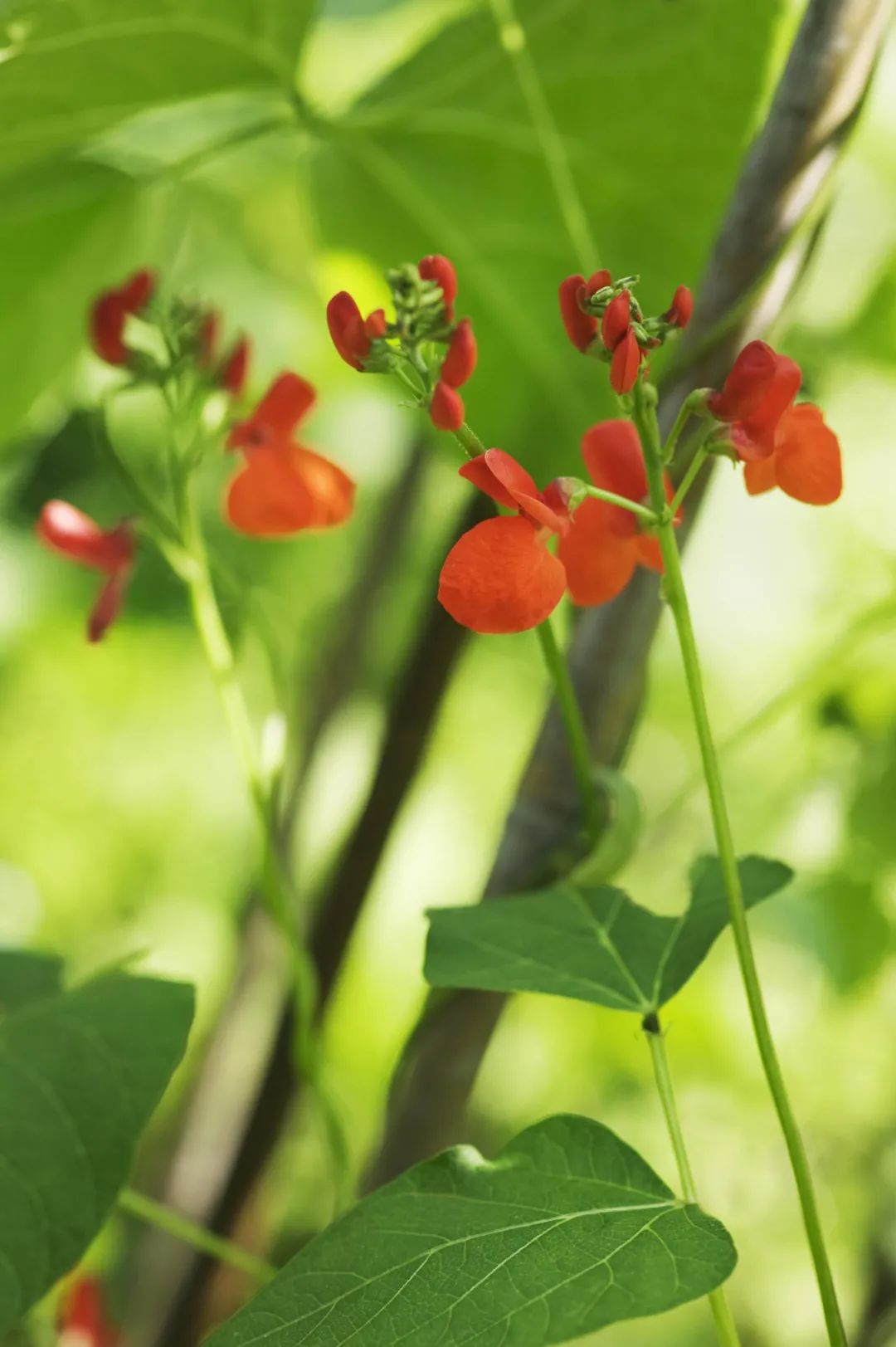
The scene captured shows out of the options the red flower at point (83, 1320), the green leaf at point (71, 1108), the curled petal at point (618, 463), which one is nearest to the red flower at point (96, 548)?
the green leaf at point (71, 1108)

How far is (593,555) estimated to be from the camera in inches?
17.1

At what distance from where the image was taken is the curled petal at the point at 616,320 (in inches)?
14.7

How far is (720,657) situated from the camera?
9.14 ft

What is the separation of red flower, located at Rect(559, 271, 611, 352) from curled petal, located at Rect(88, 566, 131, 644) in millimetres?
292

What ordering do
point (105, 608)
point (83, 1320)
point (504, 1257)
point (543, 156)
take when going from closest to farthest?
point (504, 1257)
point (105, 608)
point (543, 156)
point (83, 1320)

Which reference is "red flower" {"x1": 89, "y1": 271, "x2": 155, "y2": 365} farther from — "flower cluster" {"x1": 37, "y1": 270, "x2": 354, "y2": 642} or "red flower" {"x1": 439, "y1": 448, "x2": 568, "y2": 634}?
"red flower" {"x1": 439, "y1": 448, "x2": 568, "y2": 634}

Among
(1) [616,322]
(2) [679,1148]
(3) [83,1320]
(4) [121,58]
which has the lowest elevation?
(3) [83,1320]

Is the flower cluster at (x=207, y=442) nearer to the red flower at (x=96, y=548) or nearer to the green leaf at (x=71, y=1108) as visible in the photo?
the red flower at (x=96, y=548)

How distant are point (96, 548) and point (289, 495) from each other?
0.12 metres

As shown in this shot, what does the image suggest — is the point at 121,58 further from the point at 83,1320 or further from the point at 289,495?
the point at 83,1320

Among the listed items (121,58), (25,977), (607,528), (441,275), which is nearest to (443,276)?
(441,275)

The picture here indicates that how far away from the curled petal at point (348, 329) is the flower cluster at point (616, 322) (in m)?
0.07

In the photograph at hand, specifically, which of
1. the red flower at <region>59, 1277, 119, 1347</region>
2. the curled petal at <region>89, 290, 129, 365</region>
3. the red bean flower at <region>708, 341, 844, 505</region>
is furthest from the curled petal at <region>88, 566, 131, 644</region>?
the red flower at <region>59, 1277, 119, 1347</region>

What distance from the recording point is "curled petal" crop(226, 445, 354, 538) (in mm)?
560
